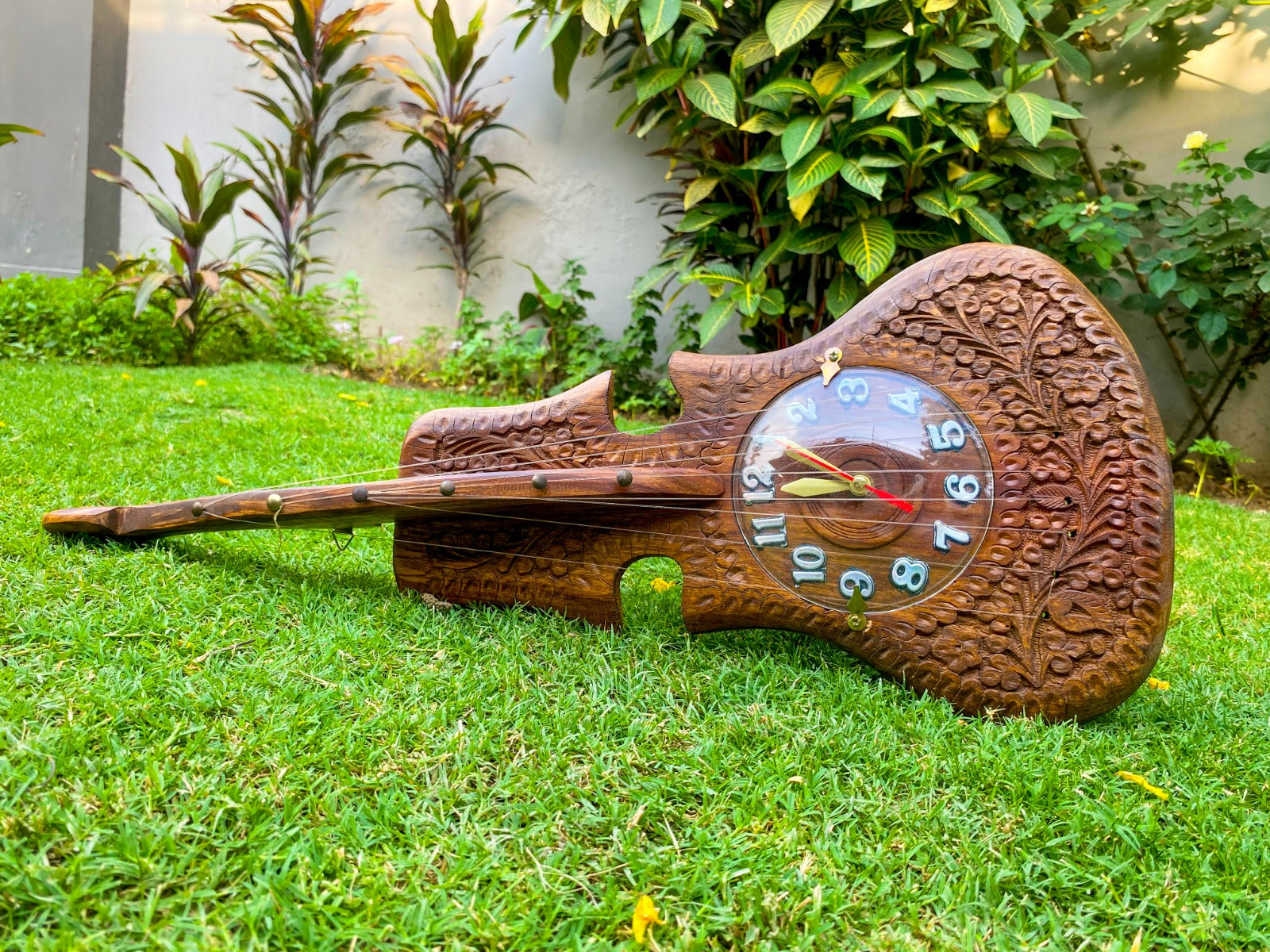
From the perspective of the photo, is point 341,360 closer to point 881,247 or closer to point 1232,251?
point 881,247

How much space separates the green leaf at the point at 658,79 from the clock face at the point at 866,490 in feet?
7.74

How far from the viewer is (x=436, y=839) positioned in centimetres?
96

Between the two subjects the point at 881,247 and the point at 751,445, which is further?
the point at 881,247

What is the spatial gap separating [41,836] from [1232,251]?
416cm

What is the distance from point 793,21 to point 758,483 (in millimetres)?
2333

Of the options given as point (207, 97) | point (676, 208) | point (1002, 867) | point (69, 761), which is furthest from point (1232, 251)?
point (207, 97)

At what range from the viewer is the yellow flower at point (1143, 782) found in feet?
3.66

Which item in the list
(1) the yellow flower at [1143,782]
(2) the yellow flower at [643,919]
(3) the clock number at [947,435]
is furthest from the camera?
(3) the clock number at [947,435]

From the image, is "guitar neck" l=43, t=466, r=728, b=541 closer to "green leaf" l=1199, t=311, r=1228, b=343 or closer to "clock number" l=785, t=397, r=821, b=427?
"clock number" l=785, t=397, r=821, b=427

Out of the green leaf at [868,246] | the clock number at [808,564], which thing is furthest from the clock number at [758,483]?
the green leaf at [868,246]

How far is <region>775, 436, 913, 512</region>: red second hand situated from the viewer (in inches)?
54.2

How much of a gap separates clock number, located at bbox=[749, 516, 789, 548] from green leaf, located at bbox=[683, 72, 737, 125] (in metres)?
2.24

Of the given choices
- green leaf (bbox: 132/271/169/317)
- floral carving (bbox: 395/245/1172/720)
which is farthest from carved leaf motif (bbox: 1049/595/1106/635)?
green leaf (bbox: 132/271/169/317)

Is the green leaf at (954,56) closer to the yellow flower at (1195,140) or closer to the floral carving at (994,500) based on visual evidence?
the yellow flower at (1195,140)
